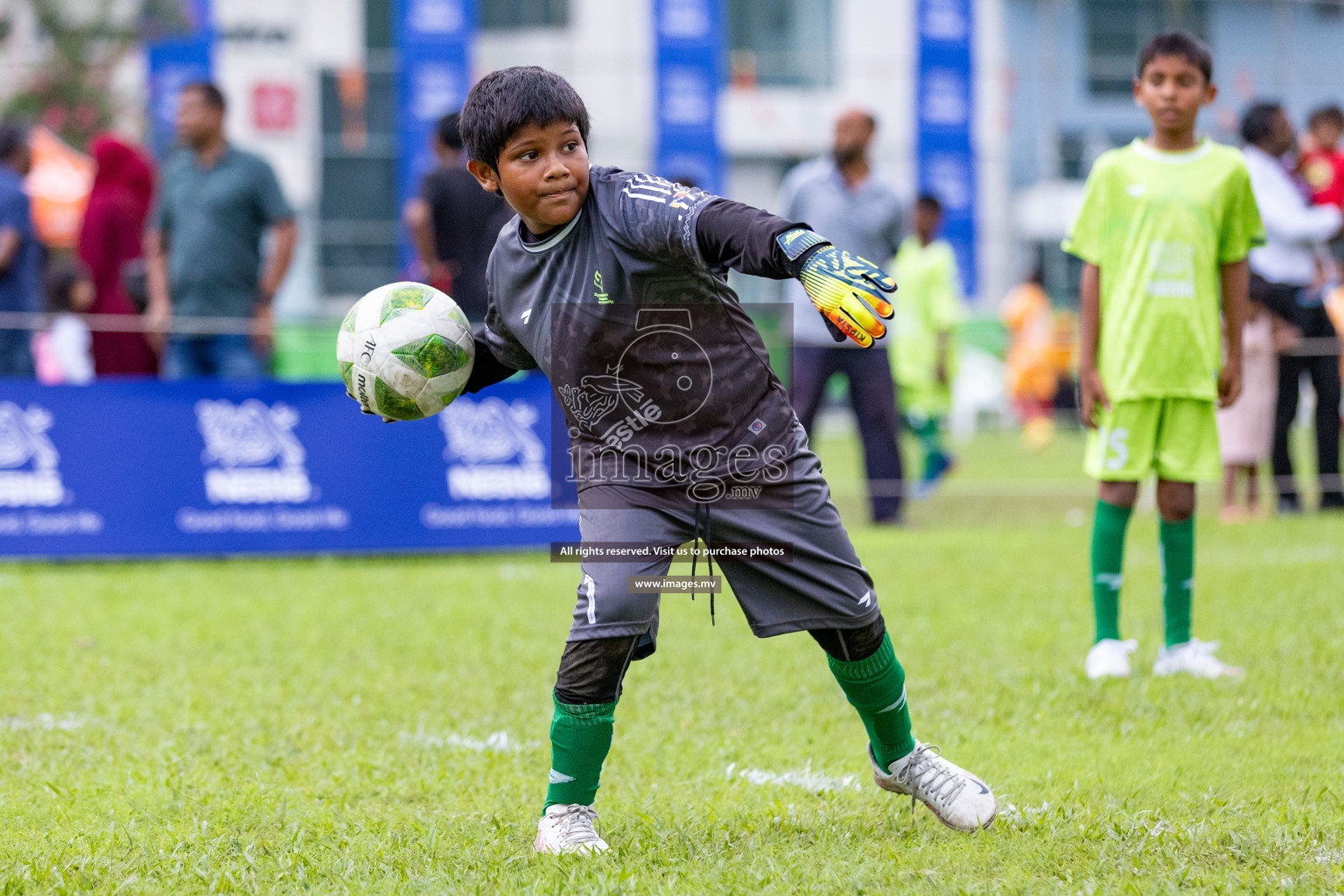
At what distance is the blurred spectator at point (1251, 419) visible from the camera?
948 centimetres

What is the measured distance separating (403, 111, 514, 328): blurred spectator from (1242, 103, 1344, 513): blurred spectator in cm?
445

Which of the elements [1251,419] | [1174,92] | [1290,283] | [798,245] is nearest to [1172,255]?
[1174,92]

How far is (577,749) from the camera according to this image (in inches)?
131

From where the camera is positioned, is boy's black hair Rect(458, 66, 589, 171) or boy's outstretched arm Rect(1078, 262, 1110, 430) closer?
boy's black hair Rect(458, 66, 589, 171)

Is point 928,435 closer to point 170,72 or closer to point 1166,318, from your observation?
point 1166,318

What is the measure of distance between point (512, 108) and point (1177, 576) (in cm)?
305

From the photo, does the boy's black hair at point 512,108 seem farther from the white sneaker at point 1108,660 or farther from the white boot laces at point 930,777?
the white sneaker at point 1108,660

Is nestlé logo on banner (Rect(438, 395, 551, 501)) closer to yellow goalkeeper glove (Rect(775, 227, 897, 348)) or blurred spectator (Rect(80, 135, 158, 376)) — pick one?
blurred spectator (Rect(80, 135, 158, 376))

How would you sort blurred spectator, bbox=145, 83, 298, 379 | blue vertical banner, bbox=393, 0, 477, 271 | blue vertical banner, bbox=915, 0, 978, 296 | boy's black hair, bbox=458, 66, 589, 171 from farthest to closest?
blue vertical banner, bbox=915, 0, 978, 296 < blue vertical banner, bbox=393, 0, 477, 271 < blurred spectator, bbox=145, 83, 298, 379 < boy's black hair, bbox=458, 66, 589, 171

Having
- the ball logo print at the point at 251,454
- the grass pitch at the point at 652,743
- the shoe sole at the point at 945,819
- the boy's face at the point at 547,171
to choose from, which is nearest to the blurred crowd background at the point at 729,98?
the ball logo print at the point at 251,454

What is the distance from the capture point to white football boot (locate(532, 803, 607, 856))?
3.23 metres

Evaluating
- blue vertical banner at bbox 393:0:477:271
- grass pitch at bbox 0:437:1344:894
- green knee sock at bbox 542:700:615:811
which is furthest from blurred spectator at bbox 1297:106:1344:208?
blue vertical banner at bbox 393:0:477:271

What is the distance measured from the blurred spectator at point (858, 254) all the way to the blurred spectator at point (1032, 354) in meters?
9.66

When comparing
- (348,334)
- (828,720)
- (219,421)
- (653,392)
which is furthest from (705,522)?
(219,421)
